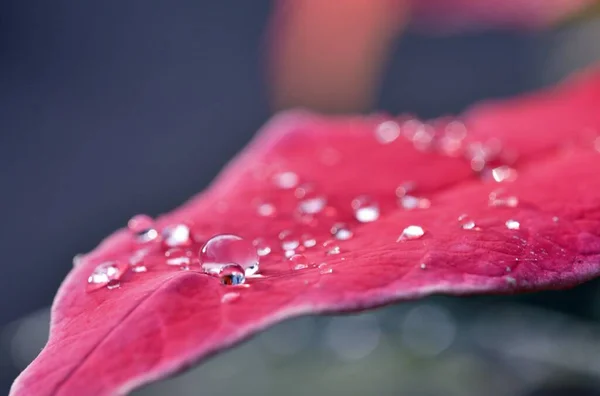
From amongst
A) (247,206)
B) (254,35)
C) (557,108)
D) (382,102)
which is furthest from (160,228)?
(254,35)

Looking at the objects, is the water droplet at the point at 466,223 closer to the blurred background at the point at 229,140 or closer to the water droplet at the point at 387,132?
the water droplet at the point at 387,132

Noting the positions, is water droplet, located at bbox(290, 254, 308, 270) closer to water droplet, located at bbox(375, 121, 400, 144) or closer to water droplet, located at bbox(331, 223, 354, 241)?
water droplet, located at bbox(331, 223, 354, 241)

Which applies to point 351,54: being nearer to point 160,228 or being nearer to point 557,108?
point 557,108

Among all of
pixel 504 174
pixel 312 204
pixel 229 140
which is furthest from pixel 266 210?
pixel 229 140

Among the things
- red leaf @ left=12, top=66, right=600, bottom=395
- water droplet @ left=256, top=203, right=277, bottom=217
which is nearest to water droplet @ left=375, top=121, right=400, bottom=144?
red leaf @ left=12, top=66, right=600, bottom=395

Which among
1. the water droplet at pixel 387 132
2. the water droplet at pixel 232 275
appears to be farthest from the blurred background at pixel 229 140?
the water droplet at pixel 232 275

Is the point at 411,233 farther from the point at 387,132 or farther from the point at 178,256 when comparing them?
the point at 387,132
